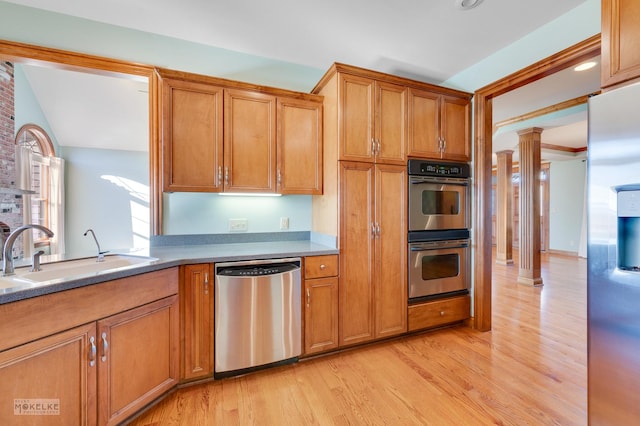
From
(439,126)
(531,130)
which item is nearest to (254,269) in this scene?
(439,126)

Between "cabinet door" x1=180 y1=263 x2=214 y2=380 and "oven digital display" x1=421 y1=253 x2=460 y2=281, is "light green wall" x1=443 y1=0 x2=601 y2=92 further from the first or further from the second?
"cabinet door" x1=180 y1=263 x2=214 y2=380

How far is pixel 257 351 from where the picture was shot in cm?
190

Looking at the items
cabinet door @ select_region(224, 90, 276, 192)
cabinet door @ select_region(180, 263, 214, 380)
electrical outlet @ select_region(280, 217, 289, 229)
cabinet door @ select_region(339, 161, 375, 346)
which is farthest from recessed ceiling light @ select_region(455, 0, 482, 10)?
cabinet door @ select_region(180, 263, 214, 380)

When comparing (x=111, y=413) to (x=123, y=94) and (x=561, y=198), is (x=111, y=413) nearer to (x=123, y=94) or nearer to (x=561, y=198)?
(x=123, y=94)

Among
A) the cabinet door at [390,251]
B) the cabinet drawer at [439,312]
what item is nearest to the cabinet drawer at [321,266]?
the cabinet door at [390,251]

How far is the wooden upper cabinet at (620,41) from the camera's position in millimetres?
1142

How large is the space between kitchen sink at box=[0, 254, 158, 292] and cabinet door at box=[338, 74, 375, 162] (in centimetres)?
171

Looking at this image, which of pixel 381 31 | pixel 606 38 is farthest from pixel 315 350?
pixel 381 31

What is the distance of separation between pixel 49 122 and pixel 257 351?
16.4 ft

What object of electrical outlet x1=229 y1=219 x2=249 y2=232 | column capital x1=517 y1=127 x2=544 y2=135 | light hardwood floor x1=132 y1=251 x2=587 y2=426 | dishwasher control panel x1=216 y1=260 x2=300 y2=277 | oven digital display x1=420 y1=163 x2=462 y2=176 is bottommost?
light hardwood floor x1=132 y1=251 x2=587 y2=426

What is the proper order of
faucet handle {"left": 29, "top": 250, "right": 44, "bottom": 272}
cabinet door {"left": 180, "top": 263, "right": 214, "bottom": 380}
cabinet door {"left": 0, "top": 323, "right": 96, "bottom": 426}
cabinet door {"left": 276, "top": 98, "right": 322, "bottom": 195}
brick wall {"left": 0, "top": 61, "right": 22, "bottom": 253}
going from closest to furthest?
1. cabinet door {"left": 0, "top": 323, "right": 96, "bottom": 426}
2. faucet handle {"left": 29, "top": 250, "right": 44, "bottom": 272}
3. cabinet door {"left": 180, "top": 263, "right": 214, "bottom": 380}
4. cabinet door {"left": 276, "top": 98, "right": 322, "bottom": 195}
5. brick wall {"left": 0, "top": 61, "right": 22, "bottom": 253}

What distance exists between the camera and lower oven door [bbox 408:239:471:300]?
2436 mm

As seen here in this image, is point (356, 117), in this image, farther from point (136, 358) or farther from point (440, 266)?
point (136, 358)

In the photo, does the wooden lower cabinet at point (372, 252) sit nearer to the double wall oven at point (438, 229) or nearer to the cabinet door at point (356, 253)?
the cabinet door at point (356, 253)
